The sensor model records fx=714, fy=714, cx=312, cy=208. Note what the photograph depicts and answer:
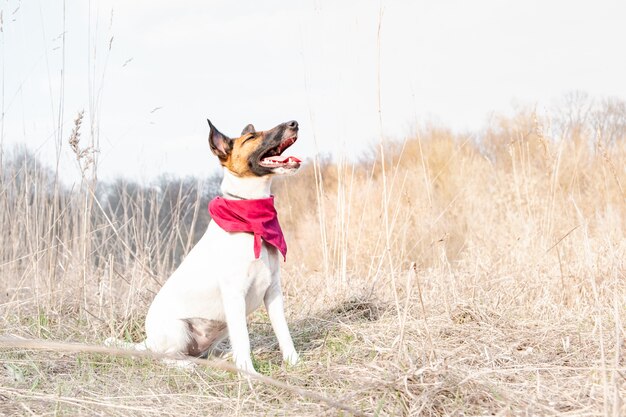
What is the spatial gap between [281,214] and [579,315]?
865 centimetres

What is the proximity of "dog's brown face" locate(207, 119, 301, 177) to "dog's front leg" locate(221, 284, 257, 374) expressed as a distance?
0.62 m

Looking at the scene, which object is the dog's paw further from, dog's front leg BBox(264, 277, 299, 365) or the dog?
dog's front leg BBox(264, 277, 299, 365)

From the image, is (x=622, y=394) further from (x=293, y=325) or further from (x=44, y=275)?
(x=44, y=275)

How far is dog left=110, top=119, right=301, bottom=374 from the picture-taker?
3.66 m

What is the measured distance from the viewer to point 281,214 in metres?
13.0

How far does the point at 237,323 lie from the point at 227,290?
0.18 m

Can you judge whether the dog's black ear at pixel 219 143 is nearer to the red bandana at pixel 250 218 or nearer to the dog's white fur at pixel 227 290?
the dog's white fur at pixel 227 290

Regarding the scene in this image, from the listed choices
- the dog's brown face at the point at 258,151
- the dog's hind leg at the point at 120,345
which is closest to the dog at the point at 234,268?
the dog's brown face at the point at 258,151

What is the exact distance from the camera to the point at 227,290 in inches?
145

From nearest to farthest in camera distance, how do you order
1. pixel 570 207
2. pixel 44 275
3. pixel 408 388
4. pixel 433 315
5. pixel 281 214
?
1. pixel 408 388
2. pixel 433 315
3. pixel 44 275
4. pixel 570 207
5. pixel 281 214

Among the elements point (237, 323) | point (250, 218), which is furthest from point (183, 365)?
point (250, 218)

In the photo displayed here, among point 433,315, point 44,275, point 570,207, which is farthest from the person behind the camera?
point 570,207

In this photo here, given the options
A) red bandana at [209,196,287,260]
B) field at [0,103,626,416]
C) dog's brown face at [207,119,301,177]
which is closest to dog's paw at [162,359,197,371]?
field at [0,103,626,416]

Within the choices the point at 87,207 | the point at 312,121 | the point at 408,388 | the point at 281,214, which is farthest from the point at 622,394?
the point at 281,214
